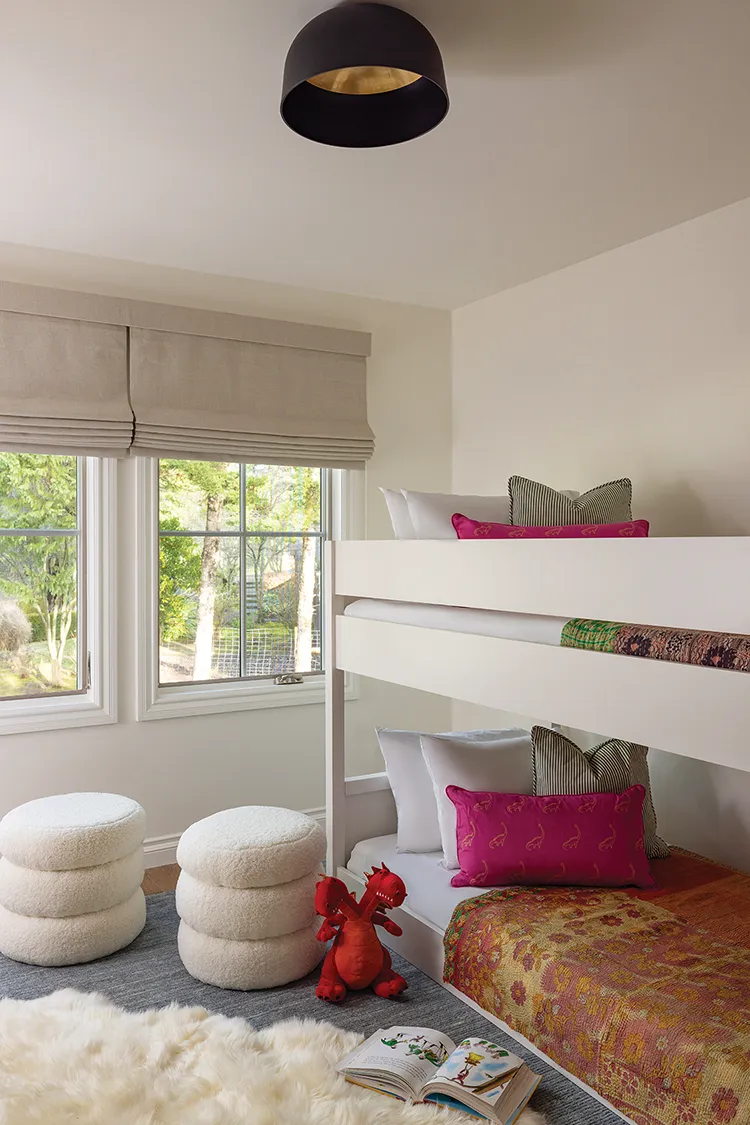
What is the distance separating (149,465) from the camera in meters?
3.62

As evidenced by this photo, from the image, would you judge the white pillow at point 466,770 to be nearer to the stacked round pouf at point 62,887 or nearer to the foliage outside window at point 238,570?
the stacked round pouf at point 62,887

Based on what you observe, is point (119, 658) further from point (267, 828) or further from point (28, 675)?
point (267, 828)

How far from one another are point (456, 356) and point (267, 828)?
8.03ft

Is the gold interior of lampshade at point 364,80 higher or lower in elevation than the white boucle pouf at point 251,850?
higher

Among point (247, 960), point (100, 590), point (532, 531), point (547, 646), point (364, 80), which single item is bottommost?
point (247, 960)

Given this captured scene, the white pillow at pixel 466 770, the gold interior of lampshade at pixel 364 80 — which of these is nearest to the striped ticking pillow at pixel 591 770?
the white pillow at pixel 466 770

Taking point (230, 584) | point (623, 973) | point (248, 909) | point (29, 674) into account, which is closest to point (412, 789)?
point (248, 909)

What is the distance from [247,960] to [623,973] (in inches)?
42.0

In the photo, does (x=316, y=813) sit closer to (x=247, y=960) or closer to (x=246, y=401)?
(x=247, y=960)

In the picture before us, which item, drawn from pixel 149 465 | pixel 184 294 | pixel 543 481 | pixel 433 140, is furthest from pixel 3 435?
pixel 543 481

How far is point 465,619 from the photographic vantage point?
246 cm

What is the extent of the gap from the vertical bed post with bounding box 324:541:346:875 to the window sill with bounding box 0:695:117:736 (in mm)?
963

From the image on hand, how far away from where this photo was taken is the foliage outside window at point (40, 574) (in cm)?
345

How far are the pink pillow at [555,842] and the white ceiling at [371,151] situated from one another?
71.9 inches
